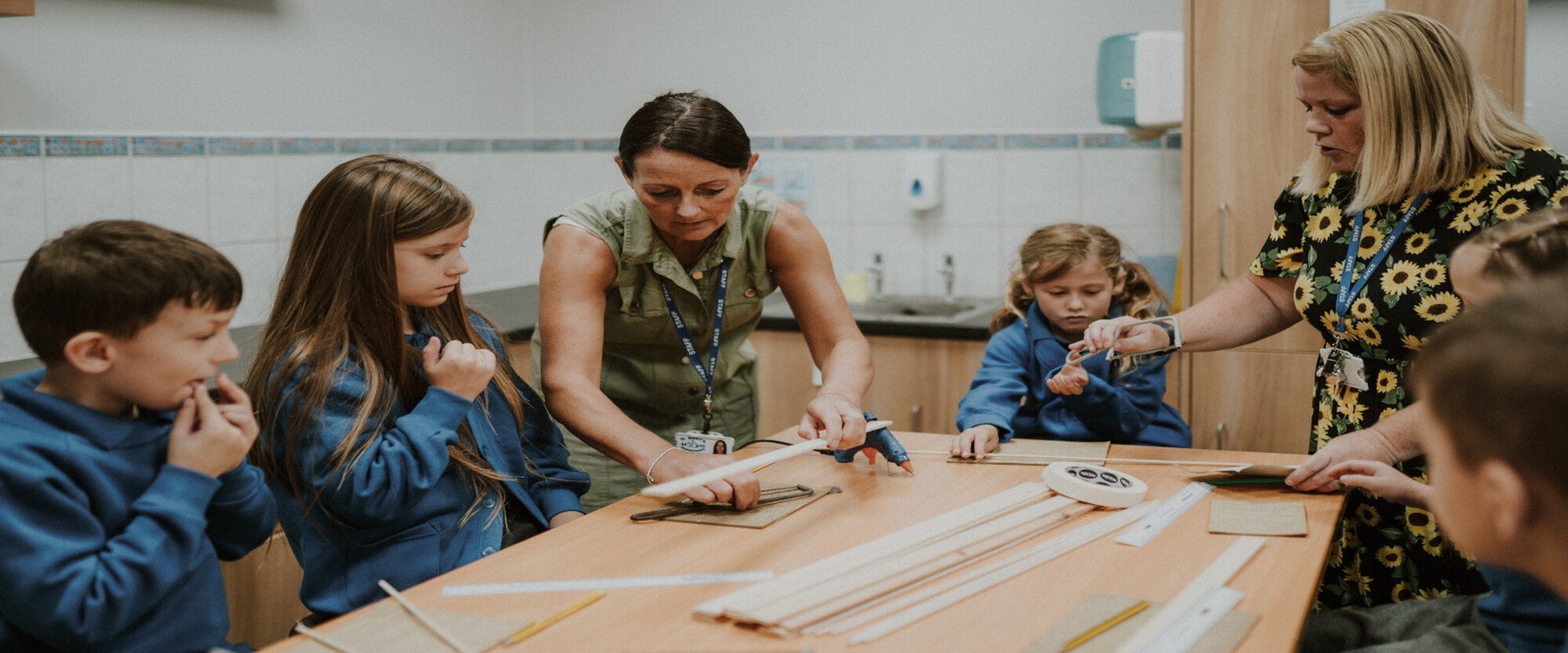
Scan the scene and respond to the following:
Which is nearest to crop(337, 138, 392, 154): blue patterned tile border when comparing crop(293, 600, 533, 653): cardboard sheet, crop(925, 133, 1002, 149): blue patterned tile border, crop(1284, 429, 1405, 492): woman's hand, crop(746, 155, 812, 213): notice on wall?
crop(746, 155, 812, 213): notice on wall

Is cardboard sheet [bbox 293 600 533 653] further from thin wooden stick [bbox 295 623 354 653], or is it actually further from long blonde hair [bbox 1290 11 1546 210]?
long blonde hair [bbox 1290 11 1546 210]

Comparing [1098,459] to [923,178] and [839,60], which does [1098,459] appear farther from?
[839,60]

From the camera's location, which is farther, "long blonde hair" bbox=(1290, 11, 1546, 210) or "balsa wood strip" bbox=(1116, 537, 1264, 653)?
"long blonde hair" bbox=(1290, 11, 1546, 210)

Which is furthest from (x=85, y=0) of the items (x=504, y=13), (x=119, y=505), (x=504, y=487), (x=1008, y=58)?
(x=1008, y=58)

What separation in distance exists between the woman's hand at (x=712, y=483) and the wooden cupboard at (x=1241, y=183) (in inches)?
78.1

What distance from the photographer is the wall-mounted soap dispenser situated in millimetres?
4340

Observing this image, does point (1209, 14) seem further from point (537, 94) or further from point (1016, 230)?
point (537, 94)

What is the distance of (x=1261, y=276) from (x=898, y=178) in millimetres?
2167

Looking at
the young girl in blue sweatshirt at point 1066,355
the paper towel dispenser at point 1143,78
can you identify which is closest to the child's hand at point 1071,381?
the young girl in blue sweatshirt at point 1066,355

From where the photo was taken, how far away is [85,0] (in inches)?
126

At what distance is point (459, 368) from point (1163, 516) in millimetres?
1073

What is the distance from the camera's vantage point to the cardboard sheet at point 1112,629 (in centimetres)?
135

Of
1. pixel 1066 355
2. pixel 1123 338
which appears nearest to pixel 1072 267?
pixel 1066 355

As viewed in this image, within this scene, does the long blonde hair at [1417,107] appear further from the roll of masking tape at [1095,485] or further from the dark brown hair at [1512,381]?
the dark brown hair at [1512,381]
